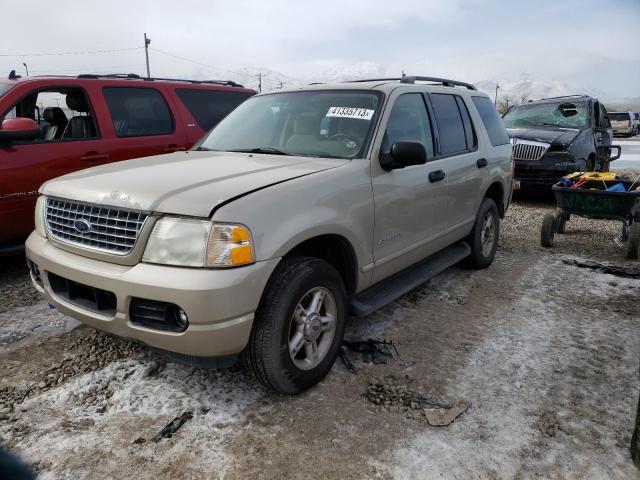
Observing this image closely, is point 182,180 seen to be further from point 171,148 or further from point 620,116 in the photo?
point 620,116

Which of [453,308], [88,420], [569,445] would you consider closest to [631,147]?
[453,308]

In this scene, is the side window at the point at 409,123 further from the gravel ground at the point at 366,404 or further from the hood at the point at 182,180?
the gravel ground at the point at 366,404

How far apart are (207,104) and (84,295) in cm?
395

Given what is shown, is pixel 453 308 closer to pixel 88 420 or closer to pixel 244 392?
pixel 244 392

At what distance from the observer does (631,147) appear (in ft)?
66.4

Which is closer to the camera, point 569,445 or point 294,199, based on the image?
point 569,445

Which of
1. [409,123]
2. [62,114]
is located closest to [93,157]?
[62,114]

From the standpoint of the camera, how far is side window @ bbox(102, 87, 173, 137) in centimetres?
523

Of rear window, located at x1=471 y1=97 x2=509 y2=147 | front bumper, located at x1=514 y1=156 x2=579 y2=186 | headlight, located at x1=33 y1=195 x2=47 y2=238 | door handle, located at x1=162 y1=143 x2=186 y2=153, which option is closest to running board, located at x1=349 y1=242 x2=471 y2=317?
rear window, located at x1=471 y1=97 x2=509 y2=147

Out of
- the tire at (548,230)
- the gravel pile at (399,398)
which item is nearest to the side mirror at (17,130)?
the gravel pile at (399,398)

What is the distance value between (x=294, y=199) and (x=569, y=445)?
1.85 meters

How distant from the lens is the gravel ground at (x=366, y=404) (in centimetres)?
231

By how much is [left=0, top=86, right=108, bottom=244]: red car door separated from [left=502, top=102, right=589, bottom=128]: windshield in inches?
333

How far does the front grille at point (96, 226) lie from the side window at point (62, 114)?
2390 millimetres
